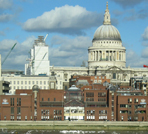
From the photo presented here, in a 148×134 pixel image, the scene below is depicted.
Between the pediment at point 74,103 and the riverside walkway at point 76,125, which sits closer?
the riverside walkway at point 76,125

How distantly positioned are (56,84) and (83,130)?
70.3m

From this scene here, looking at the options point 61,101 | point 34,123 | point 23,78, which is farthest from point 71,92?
point 23,78

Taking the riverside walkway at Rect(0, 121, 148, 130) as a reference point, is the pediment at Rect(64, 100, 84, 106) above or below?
→ above

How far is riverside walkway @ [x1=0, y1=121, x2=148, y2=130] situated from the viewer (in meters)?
127

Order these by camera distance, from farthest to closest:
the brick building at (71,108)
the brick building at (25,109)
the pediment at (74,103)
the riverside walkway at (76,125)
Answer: the pediment at (74,103) → the brick building at (71,108) → the brick building at (25,109) → the riverside walkway at (76,125)

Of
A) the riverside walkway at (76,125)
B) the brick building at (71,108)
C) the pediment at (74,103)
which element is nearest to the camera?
the riverside walkway at (76,125)

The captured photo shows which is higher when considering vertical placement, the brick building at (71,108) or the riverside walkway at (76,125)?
the brick building at (71,108)

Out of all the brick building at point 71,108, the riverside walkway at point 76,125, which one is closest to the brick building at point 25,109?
the brick building at point 71,108

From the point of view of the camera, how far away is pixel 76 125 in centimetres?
12769

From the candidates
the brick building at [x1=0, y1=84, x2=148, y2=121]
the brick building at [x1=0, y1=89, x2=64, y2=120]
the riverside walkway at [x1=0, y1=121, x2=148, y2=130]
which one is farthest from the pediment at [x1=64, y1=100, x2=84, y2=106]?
the riverside walkway at [x1=0, y1=121, x2=148, y2=130]

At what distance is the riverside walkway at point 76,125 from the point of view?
126938 mm

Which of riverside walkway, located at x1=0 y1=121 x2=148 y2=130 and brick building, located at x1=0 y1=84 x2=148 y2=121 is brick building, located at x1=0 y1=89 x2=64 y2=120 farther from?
riverside walkway, located at x1=0 y1=121 x2=148 y2=130

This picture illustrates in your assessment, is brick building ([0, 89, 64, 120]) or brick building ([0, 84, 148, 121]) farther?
brick building ([0, 84, 148, 121])

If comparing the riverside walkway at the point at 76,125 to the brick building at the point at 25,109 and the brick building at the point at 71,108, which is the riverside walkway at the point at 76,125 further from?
the brick building at the point at 25,109
